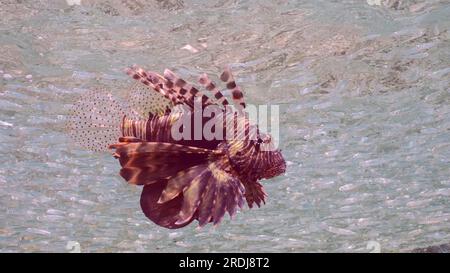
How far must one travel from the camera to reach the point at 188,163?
2.77 m

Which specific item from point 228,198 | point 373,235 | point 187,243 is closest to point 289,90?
point 228,198

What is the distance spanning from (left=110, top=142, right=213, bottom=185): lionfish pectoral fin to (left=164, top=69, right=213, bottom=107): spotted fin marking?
1.45ft

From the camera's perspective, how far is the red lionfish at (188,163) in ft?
8.57

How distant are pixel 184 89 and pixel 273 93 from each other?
19.6 feet

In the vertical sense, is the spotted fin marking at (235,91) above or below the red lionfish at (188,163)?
above

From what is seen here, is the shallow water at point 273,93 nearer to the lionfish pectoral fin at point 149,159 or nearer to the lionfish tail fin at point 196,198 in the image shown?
the lionfish tail fin at point 196,198

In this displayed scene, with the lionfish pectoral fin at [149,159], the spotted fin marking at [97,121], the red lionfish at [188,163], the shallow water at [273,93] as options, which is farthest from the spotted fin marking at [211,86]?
the shallow water at [273,93]

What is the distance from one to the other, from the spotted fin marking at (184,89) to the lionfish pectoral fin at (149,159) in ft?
1.45

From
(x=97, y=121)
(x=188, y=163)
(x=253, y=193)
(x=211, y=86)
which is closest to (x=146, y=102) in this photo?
(x=97, y=121)

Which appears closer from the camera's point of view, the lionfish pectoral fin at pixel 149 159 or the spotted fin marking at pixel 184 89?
the lionfish pectoral fin at pixel 149 159

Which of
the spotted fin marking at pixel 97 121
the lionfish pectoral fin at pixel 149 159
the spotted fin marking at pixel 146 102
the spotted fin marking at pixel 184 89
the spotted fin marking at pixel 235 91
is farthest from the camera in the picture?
the spotted fin marking at pixel 97 121

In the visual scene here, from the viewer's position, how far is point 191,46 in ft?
23.8

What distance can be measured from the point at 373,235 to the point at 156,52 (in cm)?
1413

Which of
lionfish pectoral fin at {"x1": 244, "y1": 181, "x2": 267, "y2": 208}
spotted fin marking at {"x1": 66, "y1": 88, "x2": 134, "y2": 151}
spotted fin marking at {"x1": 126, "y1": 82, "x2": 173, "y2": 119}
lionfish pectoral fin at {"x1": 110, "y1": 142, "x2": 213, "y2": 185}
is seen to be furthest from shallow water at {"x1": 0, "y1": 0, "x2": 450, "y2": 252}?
lionfish pectoral fin at {"x1": 110, "y1": 142, "x2": 213, "y2": 185}
